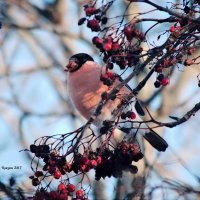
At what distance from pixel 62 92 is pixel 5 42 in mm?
933

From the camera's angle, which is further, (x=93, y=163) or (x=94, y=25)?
(x=93, y=163)

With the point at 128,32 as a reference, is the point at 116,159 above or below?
below

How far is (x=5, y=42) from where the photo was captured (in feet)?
23.4

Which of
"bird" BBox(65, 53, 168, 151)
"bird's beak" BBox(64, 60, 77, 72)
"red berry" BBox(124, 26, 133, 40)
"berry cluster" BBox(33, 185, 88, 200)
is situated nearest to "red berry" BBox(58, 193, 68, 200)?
"berry cluster" BBox(33, 185, 88, 200)

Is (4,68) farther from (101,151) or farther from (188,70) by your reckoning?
(101,151)

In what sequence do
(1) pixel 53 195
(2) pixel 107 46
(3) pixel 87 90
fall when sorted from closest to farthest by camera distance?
1. (2) pixel 107 46
2. (1) pixel 53 195
3. (3) pixel 87 90

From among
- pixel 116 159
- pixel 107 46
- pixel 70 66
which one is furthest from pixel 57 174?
pixel 70 66

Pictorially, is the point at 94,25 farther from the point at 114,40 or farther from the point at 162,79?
the point at 162,79

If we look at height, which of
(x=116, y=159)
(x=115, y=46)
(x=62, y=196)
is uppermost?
(x=115, y=46)

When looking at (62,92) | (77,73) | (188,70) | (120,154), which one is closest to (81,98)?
(77,73)

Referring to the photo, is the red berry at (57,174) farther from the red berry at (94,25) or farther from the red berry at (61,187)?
the red berry at (94,25)

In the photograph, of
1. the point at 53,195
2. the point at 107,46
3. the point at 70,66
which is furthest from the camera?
the point at 70,66

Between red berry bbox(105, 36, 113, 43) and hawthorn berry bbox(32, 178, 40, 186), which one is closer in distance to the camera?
red berry bbox(105, 36, 113, 43)

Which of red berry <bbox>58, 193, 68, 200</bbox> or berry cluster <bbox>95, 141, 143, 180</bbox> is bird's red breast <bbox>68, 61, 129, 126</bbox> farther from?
red berry <bbox>58, 193, 68, 200</bbox>
